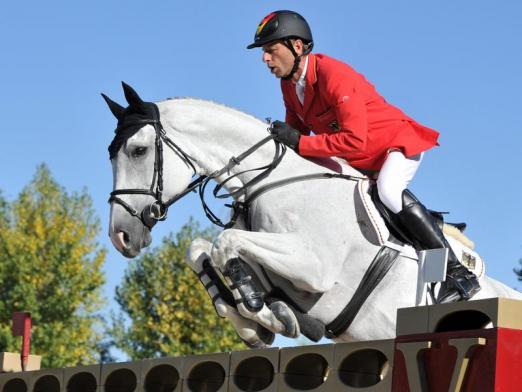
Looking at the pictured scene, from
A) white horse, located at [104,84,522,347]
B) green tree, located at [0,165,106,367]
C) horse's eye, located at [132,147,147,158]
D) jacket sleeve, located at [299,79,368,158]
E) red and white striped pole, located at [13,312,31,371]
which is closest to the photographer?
white horse, located at [104,84,522,347]

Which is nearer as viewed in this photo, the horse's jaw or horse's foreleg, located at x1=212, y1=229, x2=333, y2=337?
horse's foreleg, located at x1=212, y1=229, x2=333, y2=337

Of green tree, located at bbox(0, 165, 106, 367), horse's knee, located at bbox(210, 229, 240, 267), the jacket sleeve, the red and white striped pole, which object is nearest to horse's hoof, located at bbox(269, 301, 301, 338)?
horse's knee, located at bbox(210, 229, 240, 267)

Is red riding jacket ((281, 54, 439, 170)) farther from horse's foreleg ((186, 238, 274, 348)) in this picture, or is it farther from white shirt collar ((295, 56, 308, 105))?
horse's foreleg ((186, 238, 274, 348))

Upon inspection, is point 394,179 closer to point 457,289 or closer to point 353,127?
point 353,127

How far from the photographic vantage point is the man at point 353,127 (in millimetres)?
6422

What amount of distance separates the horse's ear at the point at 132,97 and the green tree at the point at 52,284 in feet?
67.4

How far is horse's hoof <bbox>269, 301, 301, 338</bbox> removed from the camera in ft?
20.2

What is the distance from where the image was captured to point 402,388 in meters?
4.77

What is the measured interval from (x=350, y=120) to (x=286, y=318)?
1.21 meters

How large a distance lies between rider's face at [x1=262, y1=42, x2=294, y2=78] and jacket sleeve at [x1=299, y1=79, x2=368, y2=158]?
34cm

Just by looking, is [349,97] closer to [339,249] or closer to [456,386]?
[339,249]

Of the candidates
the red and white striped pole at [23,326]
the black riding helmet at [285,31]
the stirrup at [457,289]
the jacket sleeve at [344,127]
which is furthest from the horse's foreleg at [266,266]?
the red and white striped pole at [23,326]

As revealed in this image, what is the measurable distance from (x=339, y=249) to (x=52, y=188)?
26.6 metres

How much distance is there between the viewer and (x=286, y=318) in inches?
242
